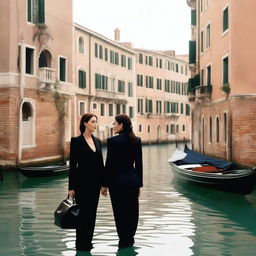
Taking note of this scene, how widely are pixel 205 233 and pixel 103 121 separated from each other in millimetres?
25700

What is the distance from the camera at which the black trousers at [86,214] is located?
4859mm

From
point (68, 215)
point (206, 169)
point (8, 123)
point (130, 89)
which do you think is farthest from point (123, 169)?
point (130, 89)

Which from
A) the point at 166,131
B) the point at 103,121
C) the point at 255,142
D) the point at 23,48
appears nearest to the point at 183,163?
the point at 255,142

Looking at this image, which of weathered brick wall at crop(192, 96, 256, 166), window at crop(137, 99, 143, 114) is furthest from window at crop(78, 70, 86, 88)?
weathered brick wall at crop(192, 96, 256, 166)

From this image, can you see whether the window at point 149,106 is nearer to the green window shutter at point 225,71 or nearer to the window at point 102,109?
the window at point 102,109

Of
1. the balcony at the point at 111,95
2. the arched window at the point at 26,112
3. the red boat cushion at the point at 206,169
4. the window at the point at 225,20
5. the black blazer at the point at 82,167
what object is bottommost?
the red boat cushion at the point at 206,169

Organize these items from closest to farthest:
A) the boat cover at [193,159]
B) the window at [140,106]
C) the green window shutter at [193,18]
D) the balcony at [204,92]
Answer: the boat cover at [193,159]
the balcony at [204,92]
the green window shutter at [193,18]
the window at [140,106]

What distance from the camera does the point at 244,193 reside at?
1024 centimetres

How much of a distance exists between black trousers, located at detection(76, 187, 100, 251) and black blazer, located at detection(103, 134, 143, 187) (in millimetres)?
185

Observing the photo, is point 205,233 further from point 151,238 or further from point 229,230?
point 151,238

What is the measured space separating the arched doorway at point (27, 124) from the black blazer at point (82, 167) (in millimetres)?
12471

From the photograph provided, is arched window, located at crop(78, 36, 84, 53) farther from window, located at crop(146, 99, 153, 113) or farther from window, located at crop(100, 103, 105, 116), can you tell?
window, located at crop(146, 99, 153, 113)

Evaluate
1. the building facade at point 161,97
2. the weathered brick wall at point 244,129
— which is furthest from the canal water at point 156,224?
the building facade at point 161,97

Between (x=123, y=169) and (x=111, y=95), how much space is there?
27.9 meters
